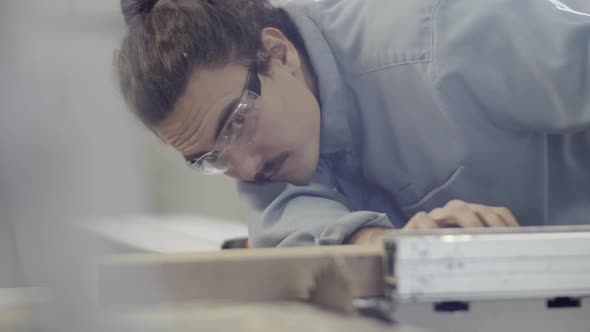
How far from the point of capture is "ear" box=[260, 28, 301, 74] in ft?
3.66

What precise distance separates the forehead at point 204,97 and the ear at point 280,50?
9cm

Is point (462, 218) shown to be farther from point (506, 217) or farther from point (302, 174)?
point (302, 174)

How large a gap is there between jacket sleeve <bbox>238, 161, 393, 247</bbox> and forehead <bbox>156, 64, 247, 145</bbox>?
0.65 feet

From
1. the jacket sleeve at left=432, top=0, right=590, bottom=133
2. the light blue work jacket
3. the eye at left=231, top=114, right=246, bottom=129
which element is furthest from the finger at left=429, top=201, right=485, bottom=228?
the eye at left=231, top=114, right=246, bottom=129

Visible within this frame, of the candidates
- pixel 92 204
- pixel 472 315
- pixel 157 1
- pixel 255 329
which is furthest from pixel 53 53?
pixel 157 1

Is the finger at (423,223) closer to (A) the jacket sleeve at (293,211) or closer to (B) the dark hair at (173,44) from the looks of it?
(A) the jacket sleeve at (293,211)

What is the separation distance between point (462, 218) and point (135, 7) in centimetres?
49

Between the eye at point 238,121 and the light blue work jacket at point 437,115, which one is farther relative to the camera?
the eye at point 238,121

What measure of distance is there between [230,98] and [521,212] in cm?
47

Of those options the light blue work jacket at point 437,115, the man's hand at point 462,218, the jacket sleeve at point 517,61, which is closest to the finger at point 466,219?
the man's hand at point 462,218

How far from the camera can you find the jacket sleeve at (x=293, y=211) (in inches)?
39.0

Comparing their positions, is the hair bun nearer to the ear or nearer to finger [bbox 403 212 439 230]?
the ear

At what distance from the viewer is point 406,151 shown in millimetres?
1091

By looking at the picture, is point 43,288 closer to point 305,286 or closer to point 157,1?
point 305,286
